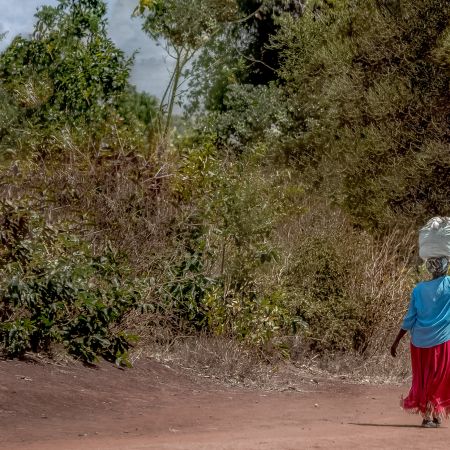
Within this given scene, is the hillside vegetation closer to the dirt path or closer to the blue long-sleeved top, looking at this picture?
the dirt path

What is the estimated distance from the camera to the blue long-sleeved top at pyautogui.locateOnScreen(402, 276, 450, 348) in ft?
32.8

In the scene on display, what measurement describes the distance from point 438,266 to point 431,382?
1.01 metres

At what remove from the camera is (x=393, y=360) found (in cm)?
1484

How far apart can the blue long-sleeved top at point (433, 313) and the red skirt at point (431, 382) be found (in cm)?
8

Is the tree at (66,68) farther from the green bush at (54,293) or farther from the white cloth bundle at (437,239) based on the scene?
the white cloth bundle at (437,239)

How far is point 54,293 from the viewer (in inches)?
470

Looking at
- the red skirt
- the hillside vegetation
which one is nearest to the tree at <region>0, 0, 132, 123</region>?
the hillside vegetation

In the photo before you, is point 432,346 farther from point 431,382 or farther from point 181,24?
point 181,24

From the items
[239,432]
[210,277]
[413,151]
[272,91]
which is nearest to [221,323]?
[210,277]

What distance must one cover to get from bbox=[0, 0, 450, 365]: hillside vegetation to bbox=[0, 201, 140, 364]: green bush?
19 mm

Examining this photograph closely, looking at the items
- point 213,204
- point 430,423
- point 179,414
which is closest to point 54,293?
point 179,414

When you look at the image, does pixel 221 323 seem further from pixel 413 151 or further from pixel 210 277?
pixel 413 151

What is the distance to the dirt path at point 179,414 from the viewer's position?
342 inches

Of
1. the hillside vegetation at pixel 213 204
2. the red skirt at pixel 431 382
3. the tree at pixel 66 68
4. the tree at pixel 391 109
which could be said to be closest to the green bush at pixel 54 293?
the hillside vegetation at pixel 213 204
